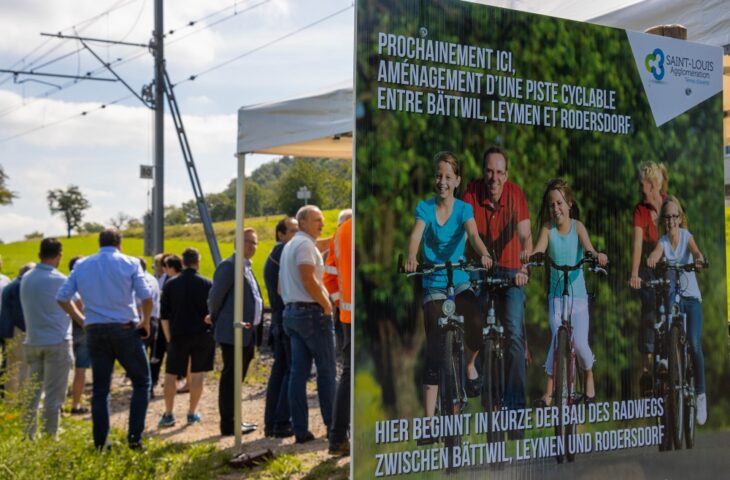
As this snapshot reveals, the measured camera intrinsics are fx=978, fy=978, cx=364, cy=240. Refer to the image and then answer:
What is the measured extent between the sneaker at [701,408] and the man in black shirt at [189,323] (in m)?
5.61

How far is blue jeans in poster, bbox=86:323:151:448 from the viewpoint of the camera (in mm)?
7508

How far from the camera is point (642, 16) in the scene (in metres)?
5.10

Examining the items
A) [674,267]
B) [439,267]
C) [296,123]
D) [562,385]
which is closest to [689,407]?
[674,267]

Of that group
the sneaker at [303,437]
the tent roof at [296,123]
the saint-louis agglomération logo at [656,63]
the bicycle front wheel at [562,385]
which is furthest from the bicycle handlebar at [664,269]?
the sneaker at [303,437]

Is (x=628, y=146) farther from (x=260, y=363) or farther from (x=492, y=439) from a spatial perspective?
(x=260, y=363)

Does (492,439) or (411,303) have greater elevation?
(411,303)

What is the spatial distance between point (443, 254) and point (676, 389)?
4.47 feet

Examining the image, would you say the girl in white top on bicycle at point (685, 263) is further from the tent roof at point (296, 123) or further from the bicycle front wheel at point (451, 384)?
the tent roof at point (296, 123)

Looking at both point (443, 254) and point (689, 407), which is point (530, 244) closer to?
point (443, 254)

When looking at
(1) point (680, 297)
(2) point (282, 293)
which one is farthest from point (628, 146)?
(2) point (282, 293)

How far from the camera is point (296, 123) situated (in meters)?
7.06

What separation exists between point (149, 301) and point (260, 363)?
7.11 metres

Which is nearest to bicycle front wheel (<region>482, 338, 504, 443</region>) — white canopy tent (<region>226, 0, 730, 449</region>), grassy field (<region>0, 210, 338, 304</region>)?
white canopy tent (<region>226, 0, 730, 449</region>)

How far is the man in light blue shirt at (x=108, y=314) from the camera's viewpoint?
24.6 feet
